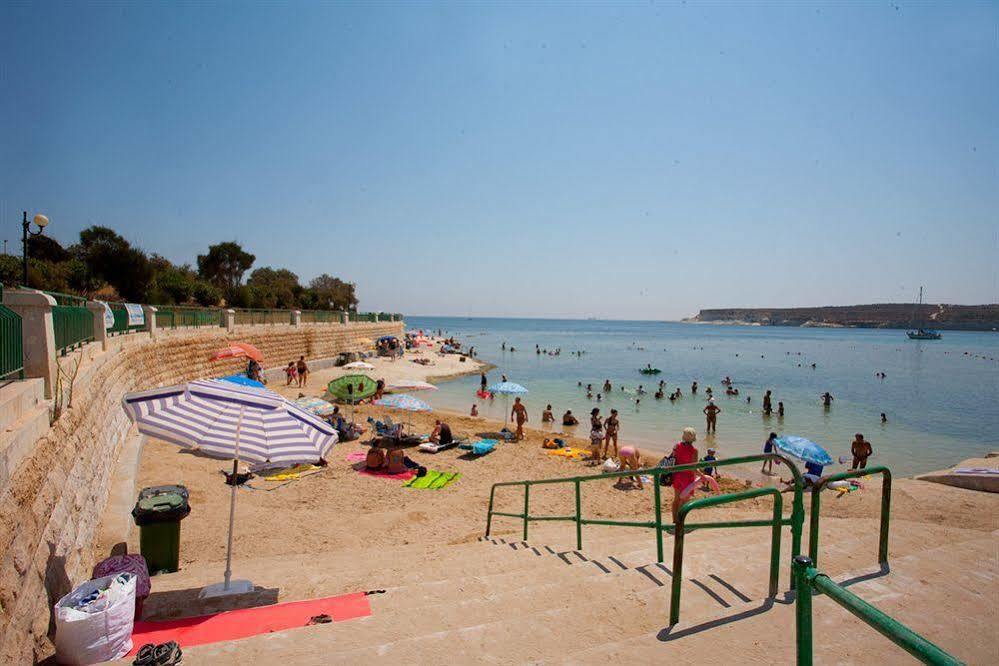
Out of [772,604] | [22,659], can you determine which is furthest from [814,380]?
[22,659]

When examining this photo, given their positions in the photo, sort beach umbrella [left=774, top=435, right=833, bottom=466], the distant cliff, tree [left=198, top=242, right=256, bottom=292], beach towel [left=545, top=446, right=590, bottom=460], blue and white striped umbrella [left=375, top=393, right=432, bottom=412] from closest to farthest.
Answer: beach umbrella [left=774, top=435, right=833, bottom=466] < blue and white striped umbrella [left=375, top=393, right=432, bottom=412] < beach towel [left=545, top=446, right=590, bottom=460] < tree [left=198, top=242, right=256, bottom=292] < the distant cliff

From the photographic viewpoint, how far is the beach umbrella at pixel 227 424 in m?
4.73

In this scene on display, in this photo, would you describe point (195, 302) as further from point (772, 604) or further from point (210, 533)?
point (772, 604)

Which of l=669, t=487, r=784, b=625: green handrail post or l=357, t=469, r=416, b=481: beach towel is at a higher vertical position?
l=669, t=487, r=784, b=625: green handrail post

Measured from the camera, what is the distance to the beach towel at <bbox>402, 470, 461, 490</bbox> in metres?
10.9

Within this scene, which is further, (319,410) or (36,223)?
(319,410)

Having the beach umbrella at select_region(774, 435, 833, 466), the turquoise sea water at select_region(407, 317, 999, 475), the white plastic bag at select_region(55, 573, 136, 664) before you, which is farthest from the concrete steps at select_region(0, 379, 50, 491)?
the turquoise sea water at select_region(407, 317, 999, 475)

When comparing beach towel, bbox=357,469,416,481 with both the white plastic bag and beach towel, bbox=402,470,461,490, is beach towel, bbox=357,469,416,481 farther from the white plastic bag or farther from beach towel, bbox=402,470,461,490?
the white plastic bag

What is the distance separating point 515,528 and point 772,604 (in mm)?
5970

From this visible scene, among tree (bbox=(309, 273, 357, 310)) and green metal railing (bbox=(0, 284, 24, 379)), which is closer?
green metal railing (bbox=(0, 284, 24, 379))

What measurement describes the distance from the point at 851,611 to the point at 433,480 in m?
10.5

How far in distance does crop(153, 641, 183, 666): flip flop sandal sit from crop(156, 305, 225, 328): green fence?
1839 cm

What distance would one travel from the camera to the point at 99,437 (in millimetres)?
6805

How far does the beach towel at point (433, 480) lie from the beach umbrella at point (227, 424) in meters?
6.04
